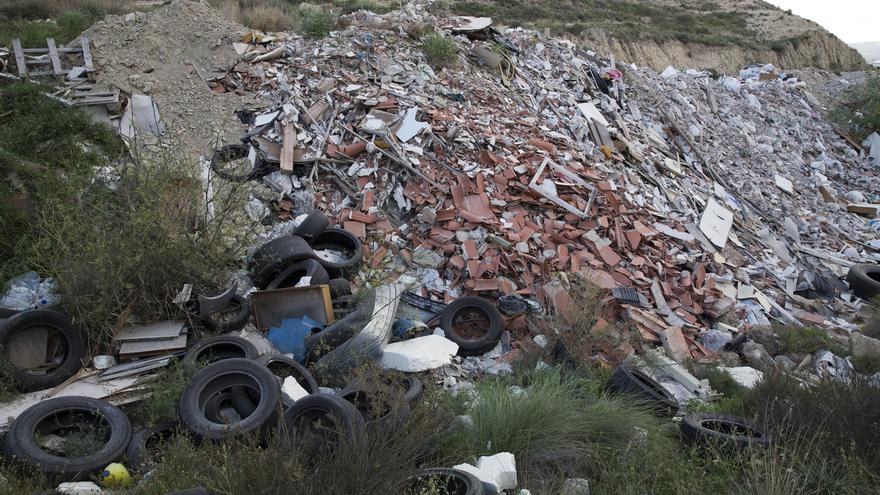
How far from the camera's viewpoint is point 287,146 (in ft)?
27.8

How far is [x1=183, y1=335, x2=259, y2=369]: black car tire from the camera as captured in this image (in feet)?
17.2

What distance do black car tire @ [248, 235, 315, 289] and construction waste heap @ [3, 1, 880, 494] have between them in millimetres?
24

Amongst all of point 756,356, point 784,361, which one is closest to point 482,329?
point 756,356

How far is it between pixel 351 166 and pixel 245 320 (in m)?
3.13

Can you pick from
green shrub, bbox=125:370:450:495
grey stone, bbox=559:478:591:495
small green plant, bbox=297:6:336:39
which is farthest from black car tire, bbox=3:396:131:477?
small green plant, bbox=297:6:336:39

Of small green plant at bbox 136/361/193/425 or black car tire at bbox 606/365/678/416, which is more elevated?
black car tire at bbox 606/365/678/416

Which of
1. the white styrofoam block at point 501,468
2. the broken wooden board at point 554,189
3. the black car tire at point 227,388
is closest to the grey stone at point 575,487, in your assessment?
the white styrofoam block at point 501,468

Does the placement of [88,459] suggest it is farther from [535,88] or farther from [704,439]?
[535,88]

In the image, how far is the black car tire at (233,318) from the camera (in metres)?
5.72

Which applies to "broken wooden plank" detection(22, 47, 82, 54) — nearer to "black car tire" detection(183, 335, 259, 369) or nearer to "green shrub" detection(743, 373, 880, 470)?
"black car tire" detection(183, 335, 259, 369)

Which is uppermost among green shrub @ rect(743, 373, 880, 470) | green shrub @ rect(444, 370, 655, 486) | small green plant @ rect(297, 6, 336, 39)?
small green plant @ rect(297, 6, 336, 39)

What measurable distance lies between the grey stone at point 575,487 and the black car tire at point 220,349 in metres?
2.68

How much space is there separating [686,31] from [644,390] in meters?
31.5

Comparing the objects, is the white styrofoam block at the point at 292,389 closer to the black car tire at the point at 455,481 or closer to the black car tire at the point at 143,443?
the black car tire at the point at 143,443
